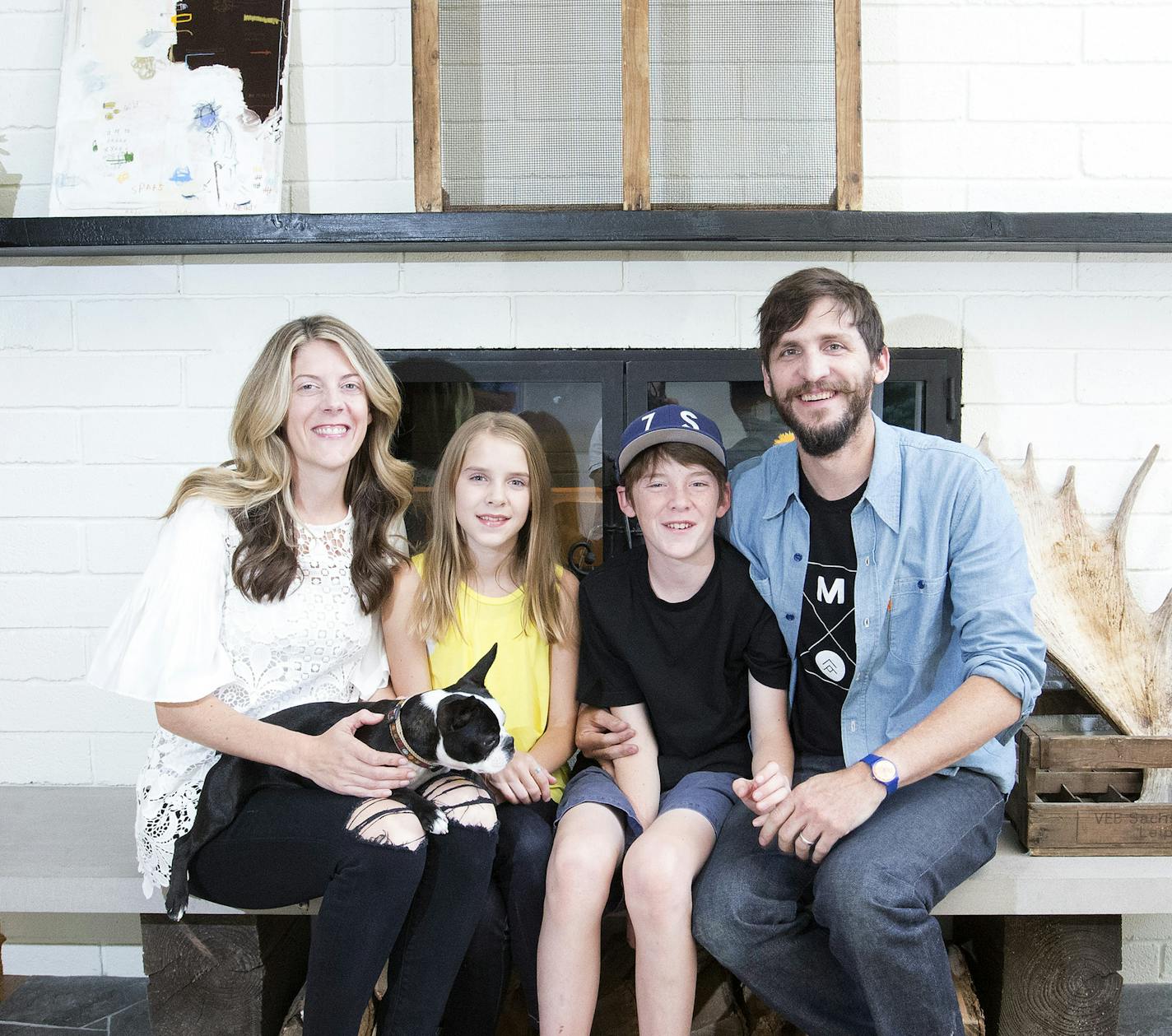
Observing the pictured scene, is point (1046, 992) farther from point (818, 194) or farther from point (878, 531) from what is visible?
point (818, 194)

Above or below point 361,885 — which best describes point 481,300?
above

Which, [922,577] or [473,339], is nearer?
[922,577]

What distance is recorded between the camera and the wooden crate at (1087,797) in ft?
5.26

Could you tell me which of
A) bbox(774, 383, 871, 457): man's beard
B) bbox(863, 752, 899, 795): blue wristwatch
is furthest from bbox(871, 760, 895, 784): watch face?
bbox(774, 383, 871, 457): man's beard

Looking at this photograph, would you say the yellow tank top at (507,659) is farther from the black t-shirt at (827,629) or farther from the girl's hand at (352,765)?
the black t-shirt at (827,629)

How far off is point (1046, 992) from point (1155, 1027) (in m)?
0.46

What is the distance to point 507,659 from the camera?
1.71m

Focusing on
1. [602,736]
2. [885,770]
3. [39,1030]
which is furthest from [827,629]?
[39,1030]

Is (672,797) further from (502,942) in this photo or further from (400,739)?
(400,739)

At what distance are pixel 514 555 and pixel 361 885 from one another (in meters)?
0.66

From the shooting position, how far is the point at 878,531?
Answer: 1588mm

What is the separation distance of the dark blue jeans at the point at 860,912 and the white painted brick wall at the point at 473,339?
2.90 feet

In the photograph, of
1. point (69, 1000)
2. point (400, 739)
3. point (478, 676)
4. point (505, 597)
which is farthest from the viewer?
point (69, 1000)

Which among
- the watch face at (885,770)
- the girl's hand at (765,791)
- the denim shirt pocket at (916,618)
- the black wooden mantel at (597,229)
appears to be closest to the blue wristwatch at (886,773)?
the watch face at (885,770)
